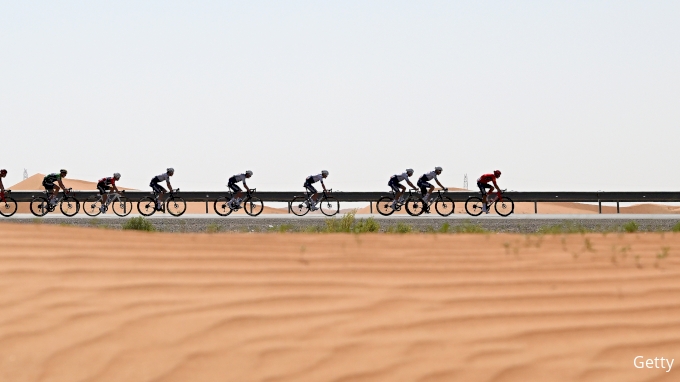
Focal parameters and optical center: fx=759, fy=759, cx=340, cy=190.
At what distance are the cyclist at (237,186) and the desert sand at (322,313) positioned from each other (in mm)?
14302

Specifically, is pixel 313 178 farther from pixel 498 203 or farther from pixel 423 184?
pixel 498 203

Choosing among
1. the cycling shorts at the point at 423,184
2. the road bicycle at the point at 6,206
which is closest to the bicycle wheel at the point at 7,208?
the road bicycle at the point at 6,206

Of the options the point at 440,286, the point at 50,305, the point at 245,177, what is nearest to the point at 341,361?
the point at 440,286

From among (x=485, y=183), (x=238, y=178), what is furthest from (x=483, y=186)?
(x=238, y=178)

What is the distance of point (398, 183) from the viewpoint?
71.0ft

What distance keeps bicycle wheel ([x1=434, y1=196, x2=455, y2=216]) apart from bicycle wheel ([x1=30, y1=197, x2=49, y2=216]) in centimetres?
1202

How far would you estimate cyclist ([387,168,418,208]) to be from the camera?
829 inches

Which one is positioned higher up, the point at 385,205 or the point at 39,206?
the point at 39,206

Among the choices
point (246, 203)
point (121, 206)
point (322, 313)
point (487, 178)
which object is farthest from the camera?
point (121, 206)

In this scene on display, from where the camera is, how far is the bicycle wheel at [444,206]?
22.5m

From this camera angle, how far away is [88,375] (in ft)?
15.6

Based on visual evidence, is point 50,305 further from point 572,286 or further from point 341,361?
point 572,286

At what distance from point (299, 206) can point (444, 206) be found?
4.40m

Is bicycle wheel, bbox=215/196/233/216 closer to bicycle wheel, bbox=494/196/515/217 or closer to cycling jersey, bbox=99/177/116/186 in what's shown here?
cycling jersey, bbox=99/177/116/186
